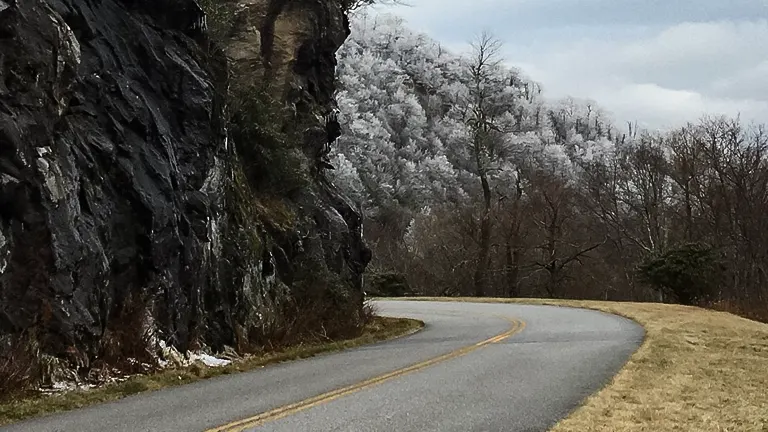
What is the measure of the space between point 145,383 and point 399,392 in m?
3.89

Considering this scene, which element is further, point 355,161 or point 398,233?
point 355,161

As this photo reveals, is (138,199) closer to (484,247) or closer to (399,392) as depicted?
(399,392)

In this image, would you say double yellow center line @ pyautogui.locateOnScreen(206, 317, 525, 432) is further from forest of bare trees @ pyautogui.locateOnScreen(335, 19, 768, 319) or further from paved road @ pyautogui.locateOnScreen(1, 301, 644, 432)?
forest of bare trees @ pyautogui.locateOnScreen(335, 19, 768, 319)

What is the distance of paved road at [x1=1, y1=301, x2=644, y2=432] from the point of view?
8.09m

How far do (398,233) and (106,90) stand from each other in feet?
192

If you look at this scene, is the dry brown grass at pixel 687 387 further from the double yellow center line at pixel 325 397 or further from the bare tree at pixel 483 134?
the bare tree at pixel 483 134

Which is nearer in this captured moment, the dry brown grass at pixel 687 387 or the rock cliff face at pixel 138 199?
the dry brown grass at pixel 687 387

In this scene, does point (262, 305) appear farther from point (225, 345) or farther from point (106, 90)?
point (106, 90)

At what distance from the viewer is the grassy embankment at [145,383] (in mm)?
9070

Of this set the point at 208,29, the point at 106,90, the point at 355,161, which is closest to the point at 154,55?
the point at 106,90

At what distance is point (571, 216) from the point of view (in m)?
52.4

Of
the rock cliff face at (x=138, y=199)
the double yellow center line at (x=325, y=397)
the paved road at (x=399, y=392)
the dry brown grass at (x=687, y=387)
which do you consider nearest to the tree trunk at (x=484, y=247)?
the rock cliff face at (x=138, y=199)

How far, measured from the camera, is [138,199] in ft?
47.0

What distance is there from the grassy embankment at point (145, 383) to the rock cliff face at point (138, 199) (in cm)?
99
